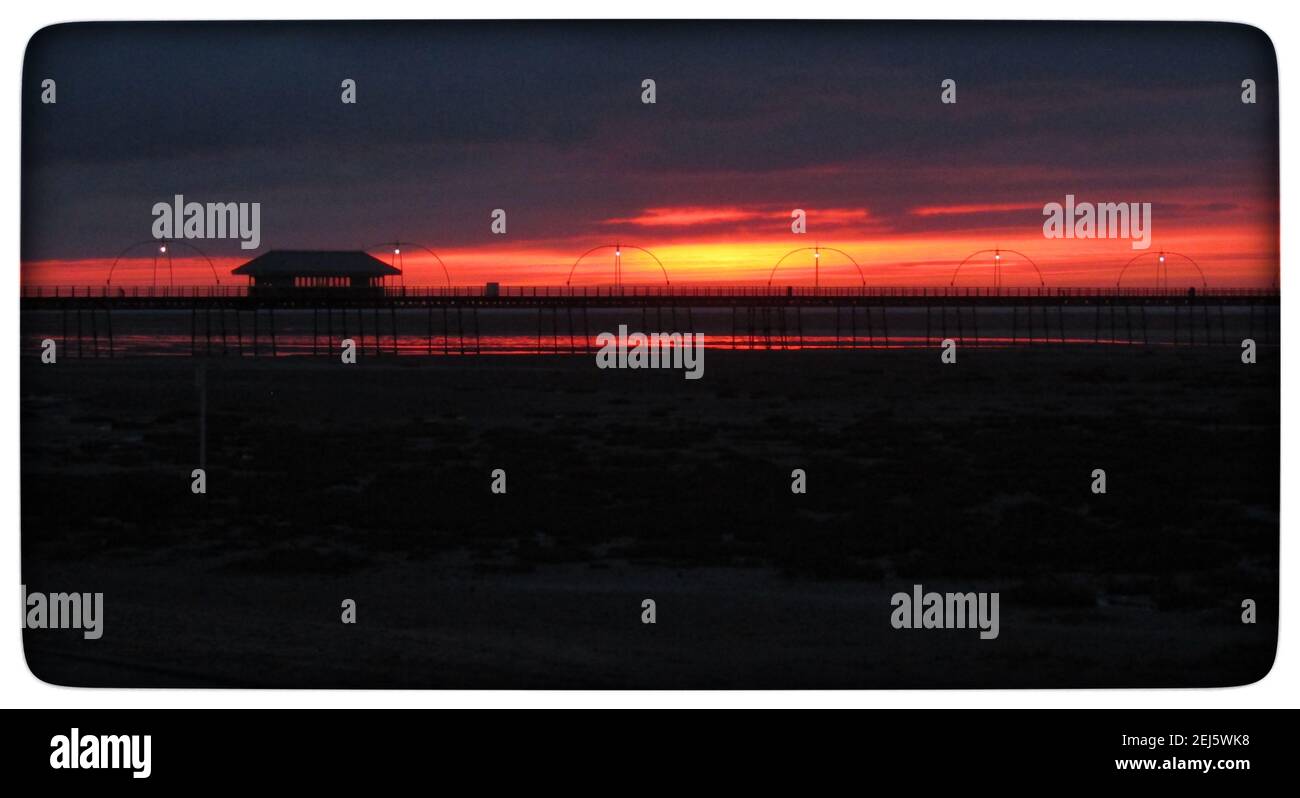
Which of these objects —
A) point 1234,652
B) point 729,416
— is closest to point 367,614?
point 1234,652

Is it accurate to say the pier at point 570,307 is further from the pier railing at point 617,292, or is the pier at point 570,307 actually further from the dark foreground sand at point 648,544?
the dark foreground sand at point 648,544

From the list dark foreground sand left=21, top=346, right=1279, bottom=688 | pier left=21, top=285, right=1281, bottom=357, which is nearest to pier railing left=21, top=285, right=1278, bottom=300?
pier left=21, top=285, right=1281, bottom=357

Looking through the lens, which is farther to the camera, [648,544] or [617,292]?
[617,292]

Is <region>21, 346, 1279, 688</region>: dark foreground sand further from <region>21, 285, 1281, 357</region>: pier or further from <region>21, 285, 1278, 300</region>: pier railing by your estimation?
<region>21, 285, 1278, 300</region>: pier railing

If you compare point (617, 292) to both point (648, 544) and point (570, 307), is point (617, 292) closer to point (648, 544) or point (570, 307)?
point (570, 307)

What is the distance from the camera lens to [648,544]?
18672 mm

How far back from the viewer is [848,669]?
12.6 meters

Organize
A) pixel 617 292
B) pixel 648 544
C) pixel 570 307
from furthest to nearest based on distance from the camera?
1. pixel 617 292
2. pixel 570 307
3. pixel 648 544

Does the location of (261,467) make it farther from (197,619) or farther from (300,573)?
(197,619)

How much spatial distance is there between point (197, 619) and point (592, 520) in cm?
739

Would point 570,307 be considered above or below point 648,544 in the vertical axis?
above

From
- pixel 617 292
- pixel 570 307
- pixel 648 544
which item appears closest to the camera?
pixel 648 544

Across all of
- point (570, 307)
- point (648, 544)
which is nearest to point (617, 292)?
point (570, 307)

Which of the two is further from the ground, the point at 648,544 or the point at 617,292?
the point at 617,292
